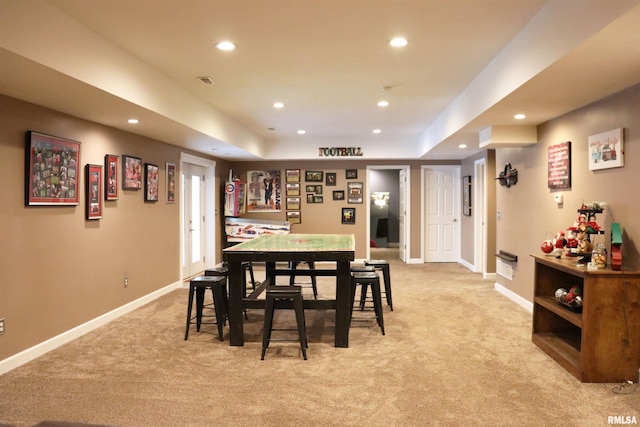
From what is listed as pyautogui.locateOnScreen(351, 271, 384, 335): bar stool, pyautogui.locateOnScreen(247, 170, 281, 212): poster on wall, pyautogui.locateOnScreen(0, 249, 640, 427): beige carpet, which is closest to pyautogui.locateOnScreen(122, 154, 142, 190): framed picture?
pyautogui.locateOnScreen(0, 249, 640, 427): beige carpet

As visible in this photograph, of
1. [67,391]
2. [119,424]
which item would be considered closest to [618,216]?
A: [119,424]

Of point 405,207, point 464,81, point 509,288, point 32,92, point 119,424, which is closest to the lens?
point 119,424

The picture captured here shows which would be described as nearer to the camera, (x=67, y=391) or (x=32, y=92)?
(x=67, y=391)

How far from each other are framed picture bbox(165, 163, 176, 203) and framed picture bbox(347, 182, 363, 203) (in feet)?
12.7

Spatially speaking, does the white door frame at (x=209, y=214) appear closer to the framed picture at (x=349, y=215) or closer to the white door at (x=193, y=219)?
the white door at (x=193, y=219)

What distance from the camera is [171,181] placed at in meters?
6.28

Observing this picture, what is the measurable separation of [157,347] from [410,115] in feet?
14.5

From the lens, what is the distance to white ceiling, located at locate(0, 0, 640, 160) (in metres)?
2.62

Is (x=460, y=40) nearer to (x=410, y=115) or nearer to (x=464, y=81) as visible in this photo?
(x=464, y=81)

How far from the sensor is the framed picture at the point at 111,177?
4.66 m

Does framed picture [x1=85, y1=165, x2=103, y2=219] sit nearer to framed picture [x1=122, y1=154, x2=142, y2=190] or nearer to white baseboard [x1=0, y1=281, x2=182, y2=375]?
framed picture [x1=122, y1=154, x2=142, y2=190]

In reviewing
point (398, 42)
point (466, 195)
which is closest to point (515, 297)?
point (466, 195)

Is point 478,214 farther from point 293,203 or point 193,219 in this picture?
point 193,219

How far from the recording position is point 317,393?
9.55 feet
